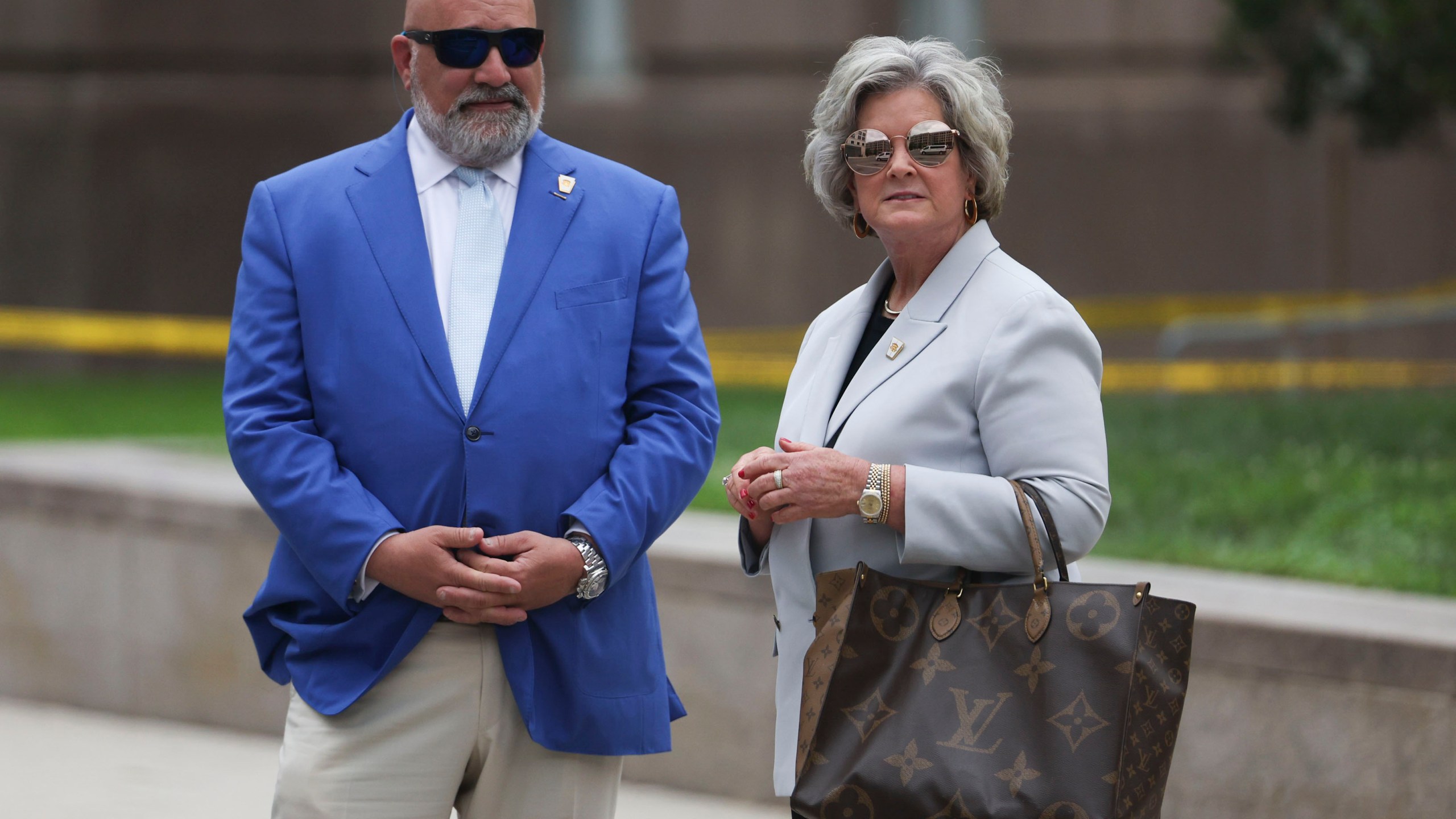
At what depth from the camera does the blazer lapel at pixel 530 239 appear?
3139 mm

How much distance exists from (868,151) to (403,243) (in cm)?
94

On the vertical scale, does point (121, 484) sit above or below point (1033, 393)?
below

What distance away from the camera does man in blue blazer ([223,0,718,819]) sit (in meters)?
3.07

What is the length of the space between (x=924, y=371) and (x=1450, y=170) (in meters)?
16.0

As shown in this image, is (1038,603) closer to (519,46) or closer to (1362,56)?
(519,46)

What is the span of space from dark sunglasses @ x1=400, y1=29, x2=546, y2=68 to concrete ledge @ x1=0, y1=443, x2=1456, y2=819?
279cm

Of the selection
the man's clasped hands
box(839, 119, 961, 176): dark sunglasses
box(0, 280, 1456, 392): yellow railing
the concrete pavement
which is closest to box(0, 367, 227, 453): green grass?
box(0, 280, 1456, 392): yellow railing

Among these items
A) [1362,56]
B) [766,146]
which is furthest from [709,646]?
[766,146]

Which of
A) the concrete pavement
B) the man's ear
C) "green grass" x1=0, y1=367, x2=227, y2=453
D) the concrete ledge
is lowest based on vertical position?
"green grass" x1=0, y1=367, x2=227, y2=453

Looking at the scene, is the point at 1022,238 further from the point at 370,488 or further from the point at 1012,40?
the point at 370,488

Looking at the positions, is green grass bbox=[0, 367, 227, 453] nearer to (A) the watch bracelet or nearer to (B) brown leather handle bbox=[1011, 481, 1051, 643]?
(A) the watch bracelet

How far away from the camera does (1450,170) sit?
17016 mm

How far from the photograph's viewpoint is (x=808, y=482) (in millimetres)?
2902

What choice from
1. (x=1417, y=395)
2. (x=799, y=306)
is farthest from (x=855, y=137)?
(x=799, y=306)
